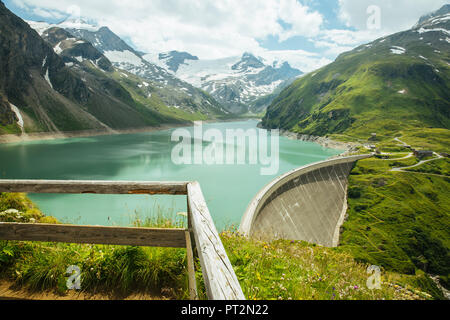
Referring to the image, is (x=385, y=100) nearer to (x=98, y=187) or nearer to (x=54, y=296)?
(x=98, y=187)

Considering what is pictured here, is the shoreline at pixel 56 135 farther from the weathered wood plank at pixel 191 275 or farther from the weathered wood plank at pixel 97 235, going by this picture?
the weathered wood plank at pixel 191 275

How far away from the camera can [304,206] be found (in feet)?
119

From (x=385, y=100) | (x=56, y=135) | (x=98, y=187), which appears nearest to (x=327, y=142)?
(x=385, y=100)

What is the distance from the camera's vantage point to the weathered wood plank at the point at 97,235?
3805 millimetres

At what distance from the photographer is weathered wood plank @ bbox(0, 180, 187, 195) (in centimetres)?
400

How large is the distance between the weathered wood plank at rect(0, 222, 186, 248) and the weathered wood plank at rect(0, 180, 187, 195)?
0.57m

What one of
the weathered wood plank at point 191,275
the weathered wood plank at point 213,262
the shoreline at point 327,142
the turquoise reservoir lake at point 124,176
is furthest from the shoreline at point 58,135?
the weathered wood plank at point 213,262

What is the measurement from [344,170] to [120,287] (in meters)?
66.0

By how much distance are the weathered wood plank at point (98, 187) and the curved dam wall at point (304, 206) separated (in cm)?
1547

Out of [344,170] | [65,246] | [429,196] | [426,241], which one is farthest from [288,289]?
[429,196]

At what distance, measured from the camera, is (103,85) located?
183 m
